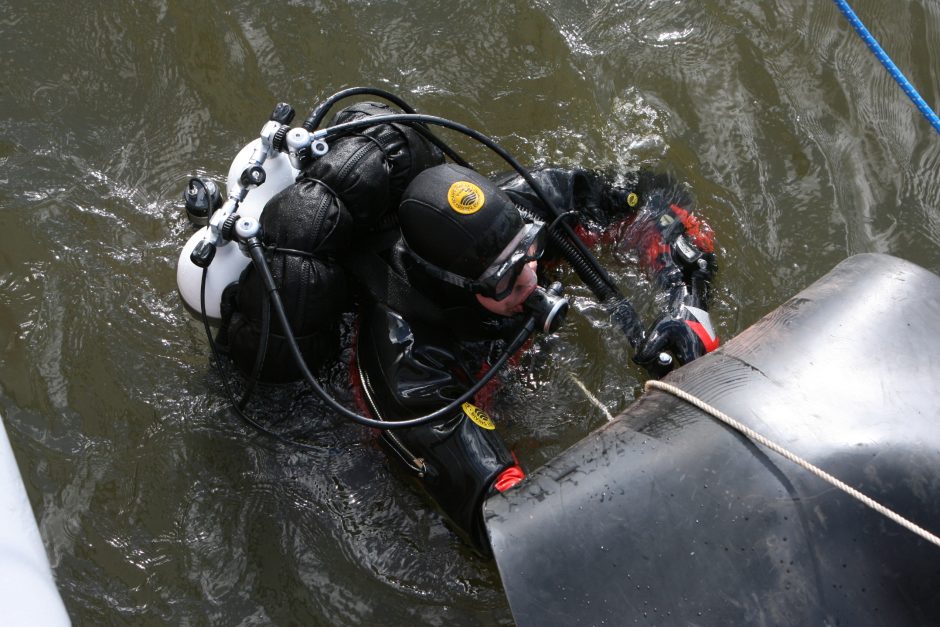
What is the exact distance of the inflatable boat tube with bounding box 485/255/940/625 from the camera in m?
1.86

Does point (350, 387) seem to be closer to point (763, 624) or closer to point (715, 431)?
point (715, 431)

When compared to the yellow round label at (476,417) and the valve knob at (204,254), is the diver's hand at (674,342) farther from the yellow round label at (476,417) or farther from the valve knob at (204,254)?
the valve knob at (204,254)

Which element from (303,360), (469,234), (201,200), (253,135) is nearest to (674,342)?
(469,234)

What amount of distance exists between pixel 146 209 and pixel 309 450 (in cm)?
147

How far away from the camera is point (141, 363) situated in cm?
344

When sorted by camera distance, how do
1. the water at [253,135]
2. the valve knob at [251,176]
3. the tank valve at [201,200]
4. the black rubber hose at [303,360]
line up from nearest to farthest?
the black rubber hose at [303,360]
the valve knob at [251,176]
the tank valve at [201,200]
the water at [253,135]

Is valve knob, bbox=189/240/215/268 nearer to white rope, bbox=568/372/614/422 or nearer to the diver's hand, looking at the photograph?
white rope, bbox=568/372/614/422

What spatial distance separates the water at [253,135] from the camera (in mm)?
3104

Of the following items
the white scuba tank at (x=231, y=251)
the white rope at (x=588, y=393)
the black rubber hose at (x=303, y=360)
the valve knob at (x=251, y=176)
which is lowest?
the white rope at (x=588, y=393)

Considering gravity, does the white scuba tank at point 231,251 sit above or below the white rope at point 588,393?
above

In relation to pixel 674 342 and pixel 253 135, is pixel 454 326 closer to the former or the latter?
pixel 674 342

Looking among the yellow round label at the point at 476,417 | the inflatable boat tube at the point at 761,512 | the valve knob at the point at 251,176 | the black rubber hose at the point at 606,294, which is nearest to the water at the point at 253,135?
the black rubber hose at the point at 606,294

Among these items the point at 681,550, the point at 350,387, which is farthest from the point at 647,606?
the point at 350,387

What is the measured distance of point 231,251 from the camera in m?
2.71
